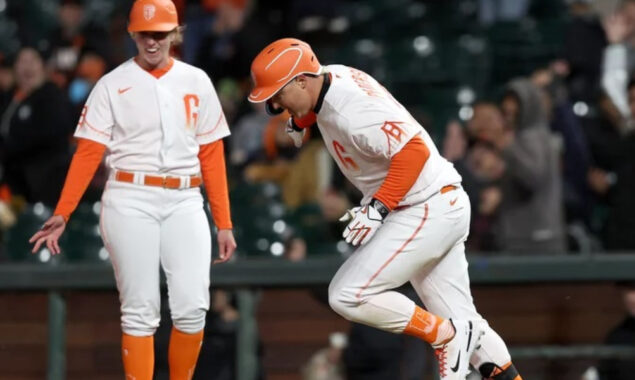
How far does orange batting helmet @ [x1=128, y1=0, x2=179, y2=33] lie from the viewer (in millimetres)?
5930

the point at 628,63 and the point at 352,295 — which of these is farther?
the point at 628,63

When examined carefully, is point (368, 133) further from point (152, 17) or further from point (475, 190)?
point (475, 190)

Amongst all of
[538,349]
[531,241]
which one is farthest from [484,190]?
[538,349]

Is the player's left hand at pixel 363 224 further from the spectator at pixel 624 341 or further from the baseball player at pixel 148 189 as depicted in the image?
the spectator at pixel 624 341

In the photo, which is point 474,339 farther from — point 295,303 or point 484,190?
point 484,190

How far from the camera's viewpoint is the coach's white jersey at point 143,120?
6047mm

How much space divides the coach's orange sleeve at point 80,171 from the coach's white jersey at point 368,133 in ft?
3.46

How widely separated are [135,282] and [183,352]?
1.33 feet

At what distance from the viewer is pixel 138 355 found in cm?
601

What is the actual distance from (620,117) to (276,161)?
99.1 inches

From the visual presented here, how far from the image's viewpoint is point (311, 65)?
18.7 ft

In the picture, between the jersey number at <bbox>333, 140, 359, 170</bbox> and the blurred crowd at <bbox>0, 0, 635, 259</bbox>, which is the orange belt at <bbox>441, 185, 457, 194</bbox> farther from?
the blurred crowd at <bbox>0, 0, 635, 259</bbox>

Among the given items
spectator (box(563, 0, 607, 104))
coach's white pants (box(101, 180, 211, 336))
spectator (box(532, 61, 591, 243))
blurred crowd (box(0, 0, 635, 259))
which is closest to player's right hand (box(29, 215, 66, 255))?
coach's white pants (box(101, 180, 211, 336))

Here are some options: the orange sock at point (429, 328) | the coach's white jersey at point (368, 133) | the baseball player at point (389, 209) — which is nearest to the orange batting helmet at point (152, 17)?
the baseball player at point (389, 209)
